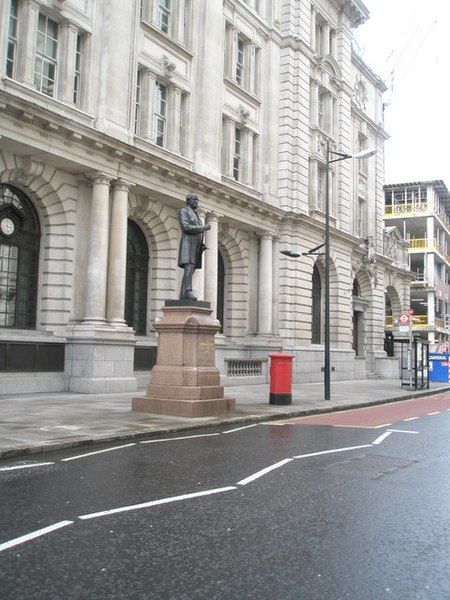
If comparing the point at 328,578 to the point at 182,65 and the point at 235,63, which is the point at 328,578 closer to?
the point at 182,65

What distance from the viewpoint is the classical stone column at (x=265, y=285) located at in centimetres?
2788

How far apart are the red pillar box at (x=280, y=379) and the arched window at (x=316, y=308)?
14.7m

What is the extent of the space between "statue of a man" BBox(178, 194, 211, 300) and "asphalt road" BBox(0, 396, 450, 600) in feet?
18.3

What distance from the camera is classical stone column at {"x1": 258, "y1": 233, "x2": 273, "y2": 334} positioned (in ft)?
91.5

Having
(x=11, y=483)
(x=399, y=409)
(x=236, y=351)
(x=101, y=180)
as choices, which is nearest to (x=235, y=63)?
(x=101, y=180)

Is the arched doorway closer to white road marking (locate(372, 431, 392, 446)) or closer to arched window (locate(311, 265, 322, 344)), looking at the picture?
arched window (locate(311, 265, 322, 344))

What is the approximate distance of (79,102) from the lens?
766 inches

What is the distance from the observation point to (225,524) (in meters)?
5.20

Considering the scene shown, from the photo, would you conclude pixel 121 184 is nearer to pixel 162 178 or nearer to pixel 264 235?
pixel 162 178

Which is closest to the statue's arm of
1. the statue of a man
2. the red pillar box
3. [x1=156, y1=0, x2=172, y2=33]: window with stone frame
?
the statue of a man

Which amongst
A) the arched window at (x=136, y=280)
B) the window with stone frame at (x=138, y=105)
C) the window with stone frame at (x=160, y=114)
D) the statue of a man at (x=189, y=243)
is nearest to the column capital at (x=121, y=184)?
the arched window at (x=136, y=280)

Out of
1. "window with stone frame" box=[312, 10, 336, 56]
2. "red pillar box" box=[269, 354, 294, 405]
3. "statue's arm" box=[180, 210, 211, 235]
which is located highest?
"window with stone frame" box=[312, 10, 336, 56]

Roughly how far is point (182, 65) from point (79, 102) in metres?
6.10

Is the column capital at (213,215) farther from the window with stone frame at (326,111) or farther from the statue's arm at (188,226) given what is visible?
the window with stone frame at (326,111)
